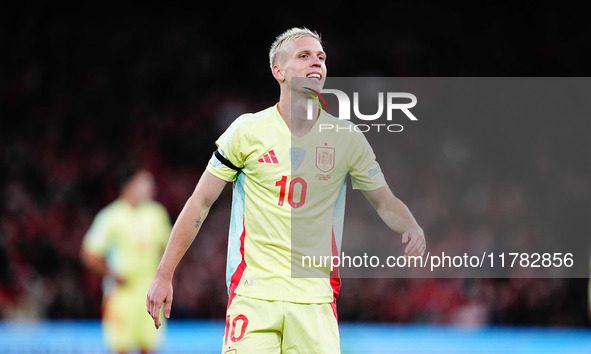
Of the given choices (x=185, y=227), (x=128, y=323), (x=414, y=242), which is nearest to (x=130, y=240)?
(x=128, y=323)

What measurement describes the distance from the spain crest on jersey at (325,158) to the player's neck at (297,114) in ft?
0.39

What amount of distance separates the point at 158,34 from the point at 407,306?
6173mm

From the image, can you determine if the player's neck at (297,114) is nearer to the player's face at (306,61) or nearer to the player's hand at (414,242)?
the player's face at (306,61)

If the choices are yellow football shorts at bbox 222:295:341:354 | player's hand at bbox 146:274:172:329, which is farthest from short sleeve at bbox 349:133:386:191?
player's hand at bbox 146:274:172:329

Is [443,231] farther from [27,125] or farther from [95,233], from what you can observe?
[27,125]

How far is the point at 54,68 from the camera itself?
43.1 ft

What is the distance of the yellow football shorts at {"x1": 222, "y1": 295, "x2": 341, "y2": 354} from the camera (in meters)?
3.32

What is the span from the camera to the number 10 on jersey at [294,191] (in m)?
3.50

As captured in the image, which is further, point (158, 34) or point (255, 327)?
point (158, 34)

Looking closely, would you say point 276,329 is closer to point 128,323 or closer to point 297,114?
point 297,114

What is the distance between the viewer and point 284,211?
11.4ft

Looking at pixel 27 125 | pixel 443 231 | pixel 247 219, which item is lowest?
pixel 247 219

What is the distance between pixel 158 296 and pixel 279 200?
66 centimetres

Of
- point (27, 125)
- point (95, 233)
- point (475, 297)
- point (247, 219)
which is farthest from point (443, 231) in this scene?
point (247, 219)
